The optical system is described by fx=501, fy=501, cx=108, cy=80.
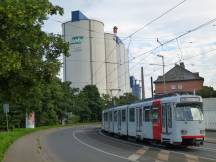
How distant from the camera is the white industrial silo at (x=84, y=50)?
96.4 metres

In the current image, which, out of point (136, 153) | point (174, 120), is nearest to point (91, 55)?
point (174, 120)

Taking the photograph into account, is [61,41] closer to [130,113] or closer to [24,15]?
[24,15]

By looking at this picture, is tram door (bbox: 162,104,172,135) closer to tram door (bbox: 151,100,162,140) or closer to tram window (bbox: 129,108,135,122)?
tram door (bbox: 151,100,162,140)

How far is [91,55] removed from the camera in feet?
330

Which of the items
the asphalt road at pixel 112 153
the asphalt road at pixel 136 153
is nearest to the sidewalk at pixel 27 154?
the asphalt road at pixel 112 153

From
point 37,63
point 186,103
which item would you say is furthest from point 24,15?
point 186,103

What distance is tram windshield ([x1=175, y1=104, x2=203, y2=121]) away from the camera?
26552mm

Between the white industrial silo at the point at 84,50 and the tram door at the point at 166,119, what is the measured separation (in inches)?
2621

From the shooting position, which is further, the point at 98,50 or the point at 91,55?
the point at 91,55

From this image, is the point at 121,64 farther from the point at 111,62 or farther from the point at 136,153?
the point at 136,153

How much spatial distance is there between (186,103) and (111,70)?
259ft

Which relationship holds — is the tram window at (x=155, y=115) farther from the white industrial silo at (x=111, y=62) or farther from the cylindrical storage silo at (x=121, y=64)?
the white industrial silo at (x=111, y=62)

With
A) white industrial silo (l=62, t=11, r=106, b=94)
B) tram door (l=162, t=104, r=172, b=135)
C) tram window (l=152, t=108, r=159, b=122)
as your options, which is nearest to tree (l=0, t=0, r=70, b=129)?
tram door (l=162, t=104, r=172, b=135)

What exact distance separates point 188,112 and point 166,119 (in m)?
1.34
